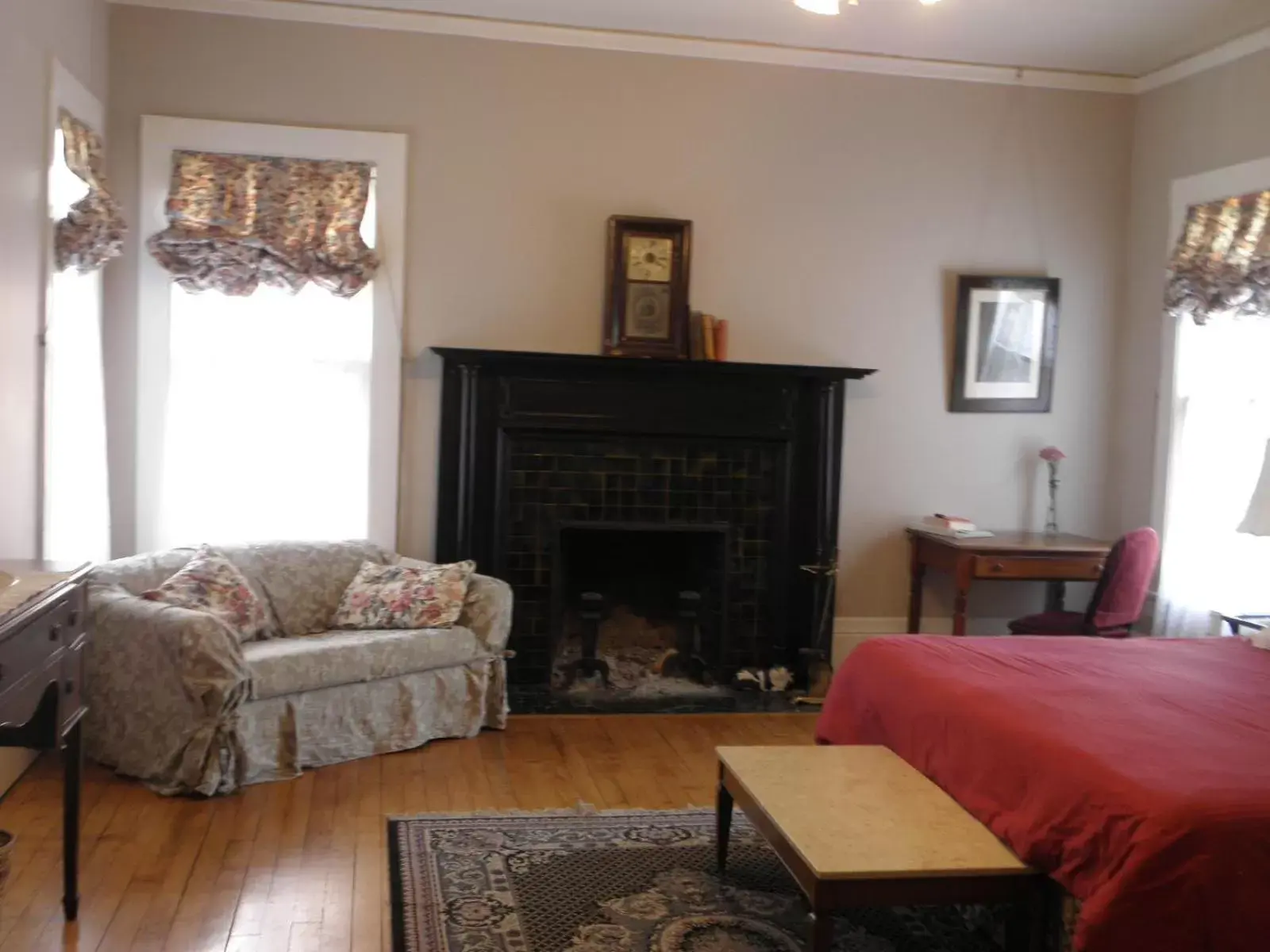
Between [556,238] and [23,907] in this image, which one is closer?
[23,907]

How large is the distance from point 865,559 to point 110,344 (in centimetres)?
348

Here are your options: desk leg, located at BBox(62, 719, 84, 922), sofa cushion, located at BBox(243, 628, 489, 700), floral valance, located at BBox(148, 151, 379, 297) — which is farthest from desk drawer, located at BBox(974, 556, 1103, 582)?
desk leg, located at BBox(62, 719, 84, 922)

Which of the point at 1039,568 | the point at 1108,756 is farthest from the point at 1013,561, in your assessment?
the point at 1108,756

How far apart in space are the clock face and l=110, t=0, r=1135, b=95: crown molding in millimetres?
850

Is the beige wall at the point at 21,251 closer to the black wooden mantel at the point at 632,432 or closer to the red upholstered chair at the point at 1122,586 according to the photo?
the black wooden mantel at the point at 632,432

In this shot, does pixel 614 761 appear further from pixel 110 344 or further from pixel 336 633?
pixel 110 344

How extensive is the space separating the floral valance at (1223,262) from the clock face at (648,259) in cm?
221

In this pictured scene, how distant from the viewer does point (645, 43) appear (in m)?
5.34

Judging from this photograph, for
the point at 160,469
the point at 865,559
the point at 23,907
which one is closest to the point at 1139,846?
the point at 23,907

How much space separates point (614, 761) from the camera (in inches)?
172

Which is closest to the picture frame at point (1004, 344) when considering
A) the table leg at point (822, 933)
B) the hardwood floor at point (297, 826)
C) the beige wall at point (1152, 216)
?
the beige wall at point (1152, 216)

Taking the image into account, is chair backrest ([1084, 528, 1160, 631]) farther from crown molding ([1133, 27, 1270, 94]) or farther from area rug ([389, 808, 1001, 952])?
crown molding ([1133, 27, 1270, 94])

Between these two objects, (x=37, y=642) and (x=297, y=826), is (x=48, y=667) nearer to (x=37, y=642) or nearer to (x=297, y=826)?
(x=37, y=642)

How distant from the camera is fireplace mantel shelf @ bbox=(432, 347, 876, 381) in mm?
5066
